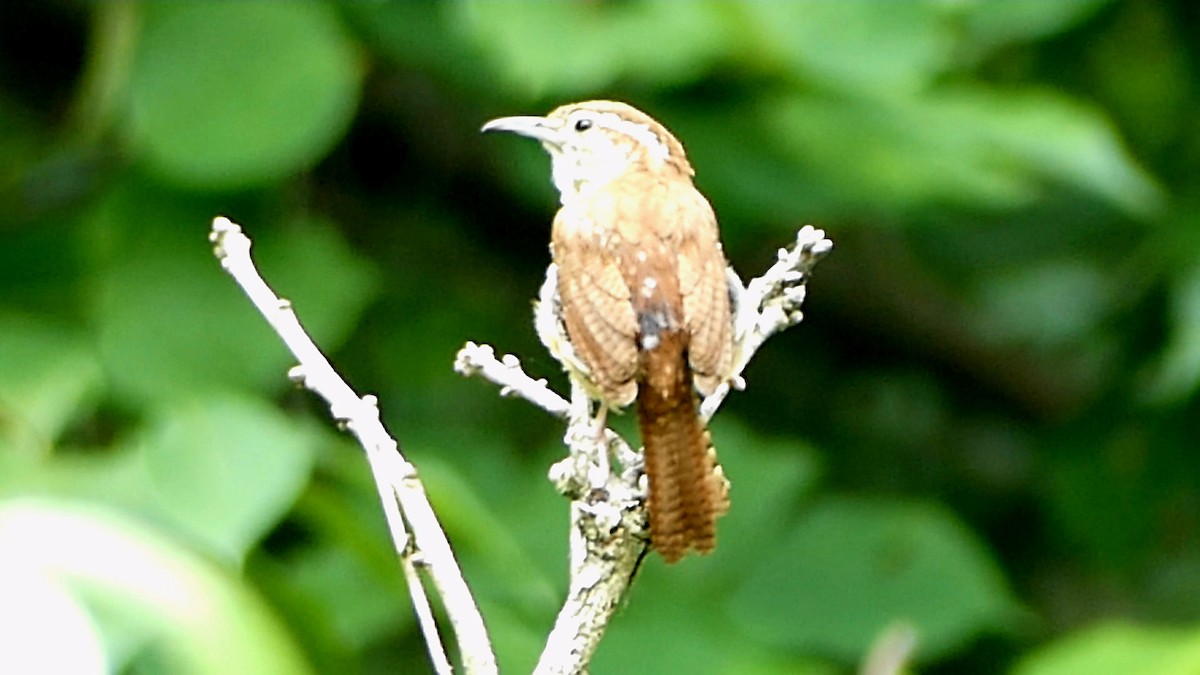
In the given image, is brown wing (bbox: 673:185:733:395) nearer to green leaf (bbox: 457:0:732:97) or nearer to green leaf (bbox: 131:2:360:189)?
green leaf (bbox: 457:0:732:97)

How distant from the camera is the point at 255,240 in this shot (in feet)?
14.2

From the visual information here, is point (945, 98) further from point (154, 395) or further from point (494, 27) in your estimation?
point (154, 395)

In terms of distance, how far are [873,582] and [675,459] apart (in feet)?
8.01

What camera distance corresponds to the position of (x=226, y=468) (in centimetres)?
306

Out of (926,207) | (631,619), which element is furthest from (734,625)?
(926,207)

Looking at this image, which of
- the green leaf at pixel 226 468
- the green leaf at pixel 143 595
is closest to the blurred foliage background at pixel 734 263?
the green leaf at pixel 226 468

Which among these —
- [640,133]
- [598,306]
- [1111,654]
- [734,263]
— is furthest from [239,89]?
[1111,654]

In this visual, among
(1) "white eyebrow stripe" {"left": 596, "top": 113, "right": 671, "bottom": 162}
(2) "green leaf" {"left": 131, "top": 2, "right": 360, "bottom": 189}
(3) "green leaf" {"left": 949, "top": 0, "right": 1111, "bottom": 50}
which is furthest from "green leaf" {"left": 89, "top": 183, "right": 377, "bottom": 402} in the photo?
(3) "green leaf" {"left": 949, "top": 0, "right": 1111, "bottom": 50}

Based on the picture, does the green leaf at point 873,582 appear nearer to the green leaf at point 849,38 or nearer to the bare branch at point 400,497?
the green leaf at point 849,38

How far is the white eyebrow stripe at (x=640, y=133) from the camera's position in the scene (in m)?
2.87

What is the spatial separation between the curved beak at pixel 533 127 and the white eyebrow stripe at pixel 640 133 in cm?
12

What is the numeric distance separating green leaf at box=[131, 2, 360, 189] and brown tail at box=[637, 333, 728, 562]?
81.9 inches

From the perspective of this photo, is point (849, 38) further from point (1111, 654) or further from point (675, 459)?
point (675, 459)

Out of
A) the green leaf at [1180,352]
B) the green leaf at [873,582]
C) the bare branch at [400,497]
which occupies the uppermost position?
the green leaf at [1180,352]
